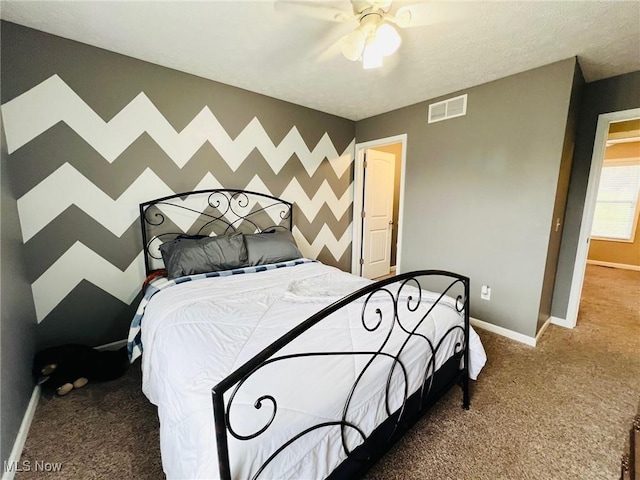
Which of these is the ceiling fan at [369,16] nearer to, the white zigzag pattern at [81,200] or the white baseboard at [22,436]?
the white zigzag pattern at [81,200]

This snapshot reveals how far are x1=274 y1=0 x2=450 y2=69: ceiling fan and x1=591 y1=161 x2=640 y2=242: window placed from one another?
19.2 ft

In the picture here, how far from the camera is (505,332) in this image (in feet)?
8.57

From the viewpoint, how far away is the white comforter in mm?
831

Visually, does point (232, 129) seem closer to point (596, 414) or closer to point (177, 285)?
point (177, 285)

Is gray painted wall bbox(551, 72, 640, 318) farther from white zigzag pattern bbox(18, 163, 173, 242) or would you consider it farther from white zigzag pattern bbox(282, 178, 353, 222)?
white zigzag pattern bbox(18, 163, 173, 242)

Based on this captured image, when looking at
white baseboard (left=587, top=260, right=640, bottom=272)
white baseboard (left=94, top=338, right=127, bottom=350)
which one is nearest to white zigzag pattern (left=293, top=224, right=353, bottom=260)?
white baseboard (left=94, top=338, right=127, bottom=350)

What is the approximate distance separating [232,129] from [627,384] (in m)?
3.84

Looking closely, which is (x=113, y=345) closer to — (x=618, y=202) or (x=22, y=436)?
(x=22, y=436)

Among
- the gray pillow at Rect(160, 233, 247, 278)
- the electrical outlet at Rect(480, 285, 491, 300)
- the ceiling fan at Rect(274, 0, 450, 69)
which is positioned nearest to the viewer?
the ceiling fan at Rect(274, 0, 450, 69)

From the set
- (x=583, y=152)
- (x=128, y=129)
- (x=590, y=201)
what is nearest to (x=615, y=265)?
(x=590, y=201)

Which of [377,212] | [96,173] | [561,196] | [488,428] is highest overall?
[96,173]

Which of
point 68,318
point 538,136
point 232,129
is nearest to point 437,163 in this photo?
point 538,136

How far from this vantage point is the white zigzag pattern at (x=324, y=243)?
3422 millimetres

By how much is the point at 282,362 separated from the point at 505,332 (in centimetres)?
255
